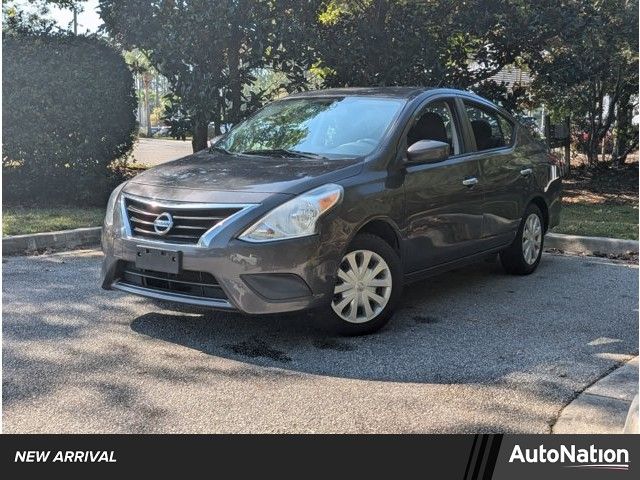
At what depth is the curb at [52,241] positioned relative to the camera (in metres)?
7.71

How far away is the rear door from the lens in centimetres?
605

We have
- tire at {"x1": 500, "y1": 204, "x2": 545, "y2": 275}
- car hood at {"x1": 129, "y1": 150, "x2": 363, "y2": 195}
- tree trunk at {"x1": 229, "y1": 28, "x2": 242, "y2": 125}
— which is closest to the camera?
car hood at {"x1": 129, "y1": 150, "x2": 363, "y2": 195}

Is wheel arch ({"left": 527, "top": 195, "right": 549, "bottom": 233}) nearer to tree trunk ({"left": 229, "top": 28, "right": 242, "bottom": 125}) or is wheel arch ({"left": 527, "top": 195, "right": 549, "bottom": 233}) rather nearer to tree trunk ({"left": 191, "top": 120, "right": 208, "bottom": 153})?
tree trunk ({"left": 229, "top": 28, "right": 242, "bottom": 125})

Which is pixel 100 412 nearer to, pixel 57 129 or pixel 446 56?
pixel 57 129

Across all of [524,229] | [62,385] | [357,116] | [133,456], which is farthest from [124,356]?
[524,229]

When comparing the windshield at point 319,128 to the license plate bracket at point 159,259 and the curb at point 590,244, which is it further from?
the curb at point 590,244

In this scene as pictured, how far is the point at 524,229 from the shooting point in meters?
6.73

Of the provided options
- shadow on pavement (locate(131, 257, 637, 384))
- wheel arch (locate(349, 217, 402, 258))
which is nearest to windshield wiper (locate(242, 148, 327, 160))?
wheel arch (locate(349, 217, 402, 258))

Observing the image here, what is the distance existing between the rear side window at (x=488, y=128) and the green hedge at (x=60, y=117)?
600 centimetres

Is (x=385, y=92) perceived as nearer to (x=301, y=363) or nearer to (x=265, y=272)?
(x=265, y=272)

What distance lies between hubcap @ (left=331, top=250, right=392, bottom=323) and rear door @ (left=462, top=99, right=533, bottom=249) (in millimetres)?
1473

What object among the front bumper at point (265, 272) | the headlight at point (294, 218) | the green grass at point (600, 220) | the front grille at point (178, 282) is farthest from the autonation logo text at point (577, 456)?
the green grass at point (600, 220)

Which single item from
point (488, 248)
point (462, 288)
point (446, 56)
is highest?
point (446, 56)

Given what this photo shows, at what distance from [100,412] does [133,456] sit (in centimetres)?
61
